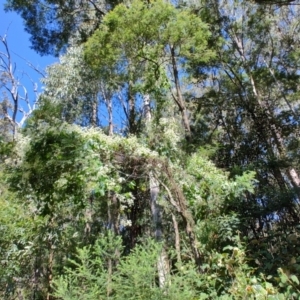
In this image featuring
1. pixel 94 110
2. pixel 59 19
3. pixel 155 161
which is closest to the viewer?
pixel 155 161

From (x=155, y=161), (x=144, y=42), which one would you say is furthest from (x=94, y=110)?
(x=155, y=161)

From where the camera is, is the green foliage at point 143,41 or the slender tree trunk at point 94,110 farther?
the slender tree trunk at point 94,110

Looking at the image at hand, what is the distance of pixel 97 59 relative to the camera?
6.60 meters

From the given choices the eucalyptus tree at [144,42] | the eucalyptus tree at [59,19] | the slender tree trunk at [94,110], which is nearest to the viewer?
the eucalyptus tree at [144,42]

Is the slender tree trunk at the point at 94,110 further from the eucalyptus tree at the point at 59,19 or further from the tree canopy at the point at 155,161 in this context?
the eucalyptus tree at the point at 59,19

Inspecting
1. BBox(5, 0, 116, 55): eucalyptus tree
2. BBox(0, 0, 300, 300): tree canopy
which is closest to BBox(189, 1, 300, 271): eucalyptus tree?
BBox(0, 0, 300, 300): tree canopy

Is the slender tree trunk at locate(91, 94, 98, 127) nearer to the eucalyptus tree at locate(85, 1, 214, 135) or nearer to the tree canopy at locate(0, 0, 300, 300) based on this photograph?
the tree canopy at locate(0, 0, 300, 300)

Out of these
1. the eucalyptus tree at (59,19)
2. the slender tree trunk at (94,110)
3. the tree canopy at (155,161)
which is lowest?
the tree canopy at (155,161)

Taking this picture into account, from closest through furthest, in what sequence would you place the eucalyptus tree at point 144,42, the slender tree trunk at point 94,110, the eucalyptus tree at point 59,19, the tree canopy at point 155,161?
the tree canopy at point 155,161
the eucalyptus tree at point 144,42
the eucalyptus tree at point 59,19
the slender tree trunk at point 94,110

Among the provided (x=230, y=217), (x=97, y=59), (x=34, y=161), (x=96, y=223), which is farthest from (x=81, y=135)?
(x=96, y=223)

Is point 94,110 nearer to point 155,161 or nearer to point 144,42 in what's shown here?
point 144,42

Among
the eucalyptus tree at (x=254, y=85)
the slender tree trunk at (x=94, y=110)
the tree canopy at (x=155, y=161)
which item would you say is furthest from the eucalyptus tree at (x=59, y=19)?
the eucalyptus tree at (x=254, y=85)

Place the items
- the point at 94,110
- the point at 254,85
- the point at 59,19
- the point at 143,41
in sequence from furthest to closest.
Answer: the point at 94,110 → the point at 254,85 → the point at 59,19 → the point at 143,41

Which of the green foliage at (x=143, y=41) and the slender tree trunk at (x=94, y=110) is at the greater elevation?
the slender tree trunk at (x=94, y=110)
